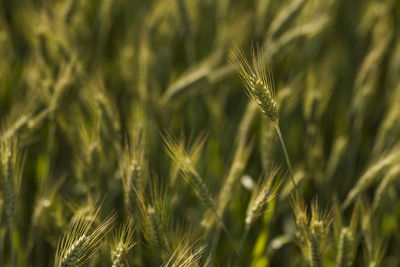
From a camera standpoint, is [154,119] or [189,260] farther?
[154,119]

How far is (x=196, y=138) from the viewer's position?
6.56 ft

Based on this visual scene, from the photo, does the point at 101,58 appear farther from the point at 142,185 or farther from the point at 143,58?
the point at 142,185

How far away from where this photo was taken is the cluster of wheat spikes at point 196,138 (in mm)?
1339

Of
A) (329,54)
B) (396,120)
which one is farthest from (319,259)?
(329,54)

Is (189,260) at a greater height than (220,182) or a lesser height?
greater

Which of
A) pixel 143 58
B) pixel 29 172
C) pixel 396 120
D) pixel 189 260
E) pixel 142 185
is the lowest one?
pixel 396 120

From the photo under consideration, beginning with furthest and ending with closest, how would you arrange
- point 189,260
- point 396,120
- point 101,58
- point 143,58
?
1. point 101,58
2. point 143,58
3. point 396,120
4. point 189,260

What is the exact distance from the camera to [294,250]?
186 centimetres

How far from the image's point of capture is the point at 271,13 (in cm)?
251

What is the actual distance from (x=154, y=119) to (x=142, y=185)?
0.56 metres

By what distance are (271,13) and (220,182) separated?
1097mm

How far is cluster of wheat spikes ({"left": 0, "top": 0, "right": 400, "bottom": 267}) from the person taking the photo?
1.34 meters

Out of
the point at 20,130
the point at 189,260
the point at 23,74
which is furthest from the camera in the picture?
the point at 23,74

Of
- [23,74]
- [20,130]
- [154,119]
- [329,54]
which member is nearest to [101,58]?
[23,74]
